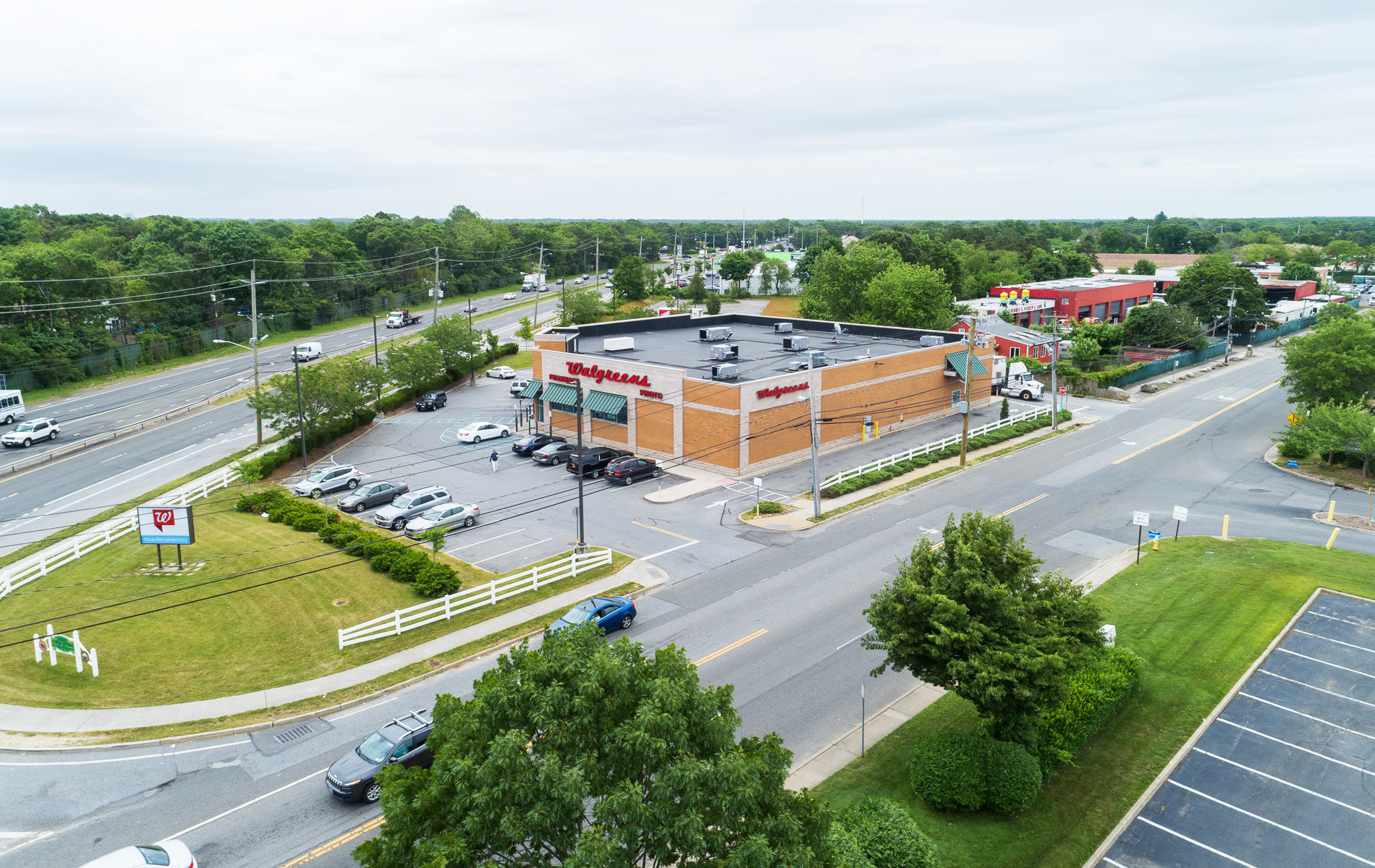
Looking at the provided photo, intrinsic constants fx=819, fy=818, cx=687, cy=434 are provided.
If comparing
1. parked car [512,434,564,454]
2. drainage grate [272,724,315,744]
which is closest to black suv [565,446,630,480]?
parked car [512,434,564,454]

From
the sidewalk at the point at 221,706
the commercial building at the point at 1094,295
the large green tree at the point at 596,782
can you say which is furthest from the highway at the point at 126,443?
the commercial building at the point at 1094,295

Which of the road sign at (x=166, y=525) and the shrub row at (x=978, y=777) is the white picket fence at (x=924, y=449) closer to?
the shrub row at (x=978, y=777)

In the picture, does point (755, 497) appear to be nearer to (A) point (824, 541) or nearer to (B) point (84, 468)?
(A) point (824, 541)

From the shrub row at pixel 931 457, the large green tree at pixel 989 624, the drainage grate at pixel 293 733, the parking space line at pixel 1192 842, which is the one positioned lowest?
the drainage grate at pixel 293 733

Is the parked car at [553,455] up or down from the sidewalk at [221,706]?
up

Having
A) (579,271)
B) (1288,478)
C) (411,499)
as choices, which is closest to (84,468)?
(411,499)
